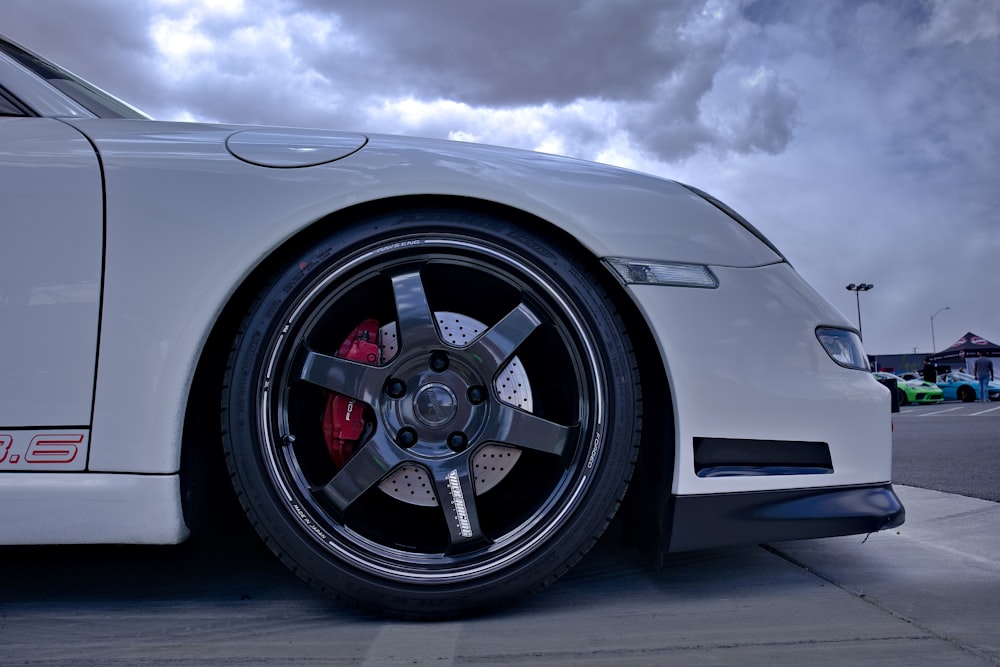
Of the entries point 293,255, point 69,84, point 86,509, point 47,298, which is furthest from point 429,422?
point 69,84

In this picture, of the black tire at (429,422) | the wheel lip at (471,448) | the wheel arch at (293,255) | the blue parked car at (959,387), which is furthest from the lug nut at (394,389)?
the blue parked car at (959,387)

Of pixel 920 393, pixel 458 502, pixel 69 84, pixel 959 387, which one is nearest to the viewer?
pixel 458 502

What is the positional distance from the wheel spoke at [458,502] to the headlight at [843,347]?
2.79 feet

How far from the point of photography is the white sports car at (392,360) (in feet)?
4.74

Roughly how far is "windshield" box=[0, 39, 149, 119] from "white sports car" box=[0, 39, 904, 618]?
2.5 inches

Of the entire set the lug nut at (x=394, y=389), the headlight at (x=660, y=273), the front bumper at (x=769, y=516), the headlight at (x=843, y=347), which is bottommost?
the front bumper at (x=769, y=516)

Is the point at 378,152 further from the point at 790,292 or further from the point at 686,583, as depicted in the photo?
the point at 686,583

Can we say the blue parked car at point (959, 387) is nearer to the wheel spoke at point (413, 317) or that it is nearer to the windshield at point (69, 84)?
the wheel spoke at point (413, 317)

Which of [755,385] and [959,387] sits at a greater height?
[959,387]

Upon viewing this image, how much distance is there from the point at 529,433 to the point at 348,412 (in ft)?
1.43

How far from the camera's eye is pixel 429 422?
60.7 inches

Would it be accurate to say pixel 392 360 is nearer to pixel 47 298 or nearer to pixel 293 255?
pixel 293 255

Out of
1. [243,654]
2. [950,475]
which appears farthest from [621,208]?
[950,475]

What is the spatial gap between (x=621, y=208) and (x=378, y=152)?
57cm
